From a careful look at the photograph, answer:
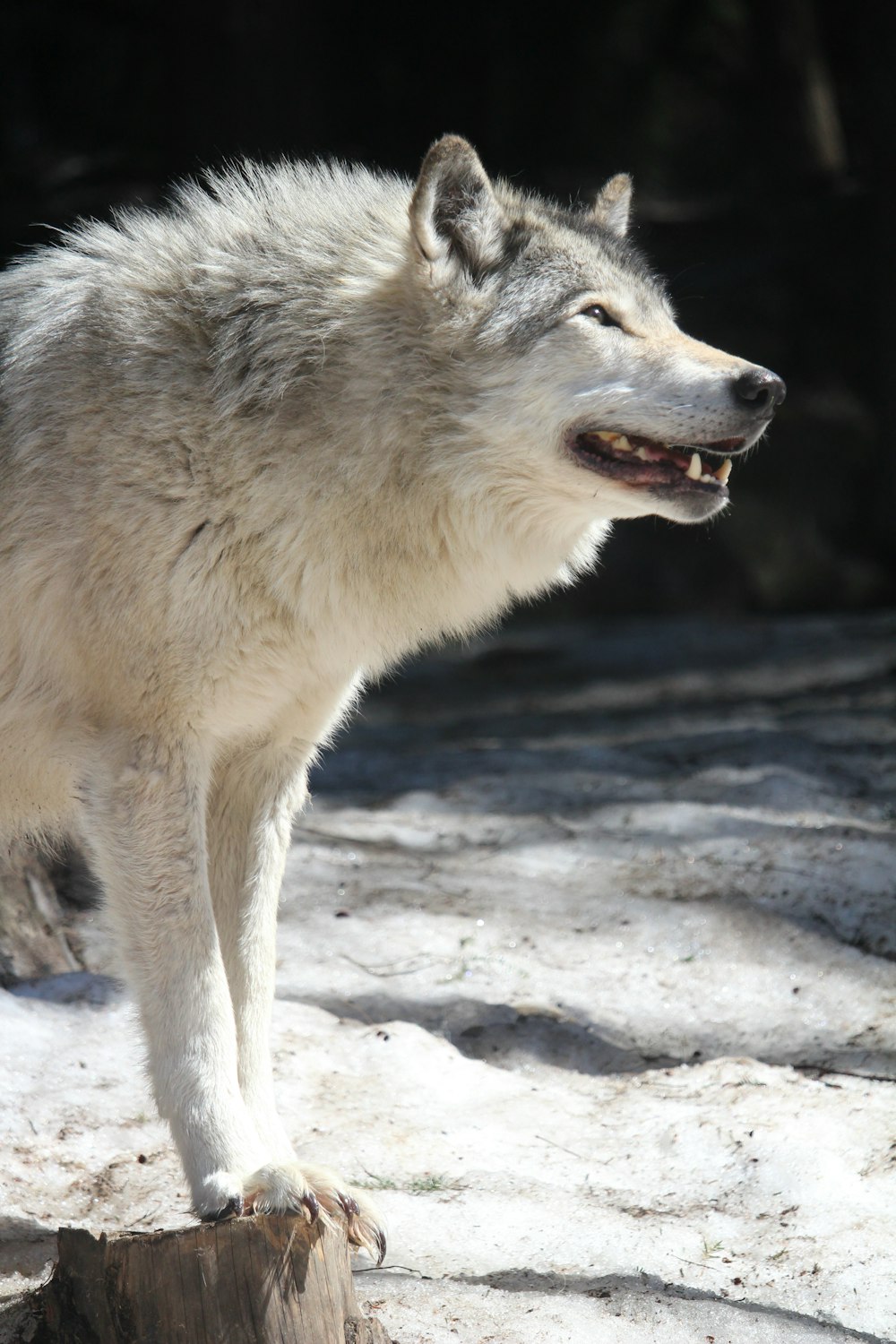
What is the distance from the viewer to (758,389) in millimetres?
3139

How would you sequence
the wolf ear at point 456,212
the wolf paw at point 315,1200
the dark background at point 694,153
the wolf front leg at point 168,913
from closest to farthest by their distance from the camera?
the wolf paw at point 315,1200
the wolf front leg at point 168,913
the wolf ear at point 456,212
the dark background at point 694,153

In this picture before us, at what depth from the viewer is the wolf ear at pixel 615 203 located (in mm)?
3889

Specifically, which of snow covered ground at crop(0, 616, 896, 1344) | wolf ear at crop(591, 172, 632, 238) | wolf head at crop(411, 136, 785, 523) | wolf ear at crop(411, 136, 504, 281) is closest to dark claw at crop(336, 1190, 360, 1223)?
snow covered ground at crop(0, 616, 896, 1344)

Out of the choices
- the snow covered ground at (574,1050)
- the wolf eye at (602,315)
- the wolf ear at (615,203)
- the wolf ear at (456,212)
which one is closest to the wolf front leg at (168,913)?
the snow covered ground at (574,1050)

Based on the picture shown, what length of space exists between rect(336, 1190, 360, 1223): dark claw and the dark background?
8849mm

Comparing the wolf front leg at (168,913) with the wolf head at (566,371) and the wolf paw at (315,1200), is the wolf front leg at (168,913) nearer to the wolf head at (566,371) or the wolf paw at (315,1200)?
the wolf paw at (315,1200)

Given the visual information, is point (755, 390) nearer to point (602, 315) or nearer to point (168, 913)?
point (602, 315)

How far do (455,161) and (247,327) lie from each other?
0.64 meters

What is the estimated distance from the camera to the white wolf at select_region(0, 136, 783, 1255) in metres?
2.94

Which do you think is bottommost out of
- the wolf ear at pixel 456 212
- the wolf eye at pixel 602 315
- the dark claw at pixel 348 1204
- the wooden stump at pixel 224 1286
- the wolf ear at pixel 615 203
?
the wooden stump at pixel 224 1286

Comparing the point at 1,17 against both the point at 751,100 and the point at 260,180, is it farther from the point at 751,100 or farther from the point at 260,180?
the point at 260,180

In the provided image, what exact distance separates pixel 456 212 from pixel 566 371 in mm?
484

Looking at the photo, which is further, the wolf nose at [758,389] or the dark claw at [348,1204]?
the wolf nose at [758,389]

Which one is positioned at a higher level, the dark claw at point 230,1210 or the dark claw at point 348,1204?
the dark claw at point 348,1204
